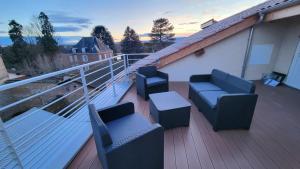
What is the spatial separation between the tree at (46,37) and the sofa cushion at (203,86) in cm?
1945

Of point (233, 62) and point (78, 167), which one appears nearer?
point (78, 167)

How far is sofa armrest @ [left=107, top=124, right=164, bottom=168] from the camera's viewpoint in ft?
3.74

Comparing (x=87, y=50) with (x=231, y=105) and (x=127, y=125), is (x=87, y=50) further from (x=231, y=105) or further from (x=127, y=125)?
(x=231, y=105)

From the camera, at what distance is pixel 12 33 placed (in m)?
15.0

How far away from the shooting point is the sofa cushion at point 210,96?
2.32m

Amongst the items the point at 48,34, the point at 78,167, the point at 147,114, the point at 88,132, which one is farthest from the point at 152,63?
the point at 48,34

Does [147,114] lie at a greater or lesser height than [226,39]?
lesser

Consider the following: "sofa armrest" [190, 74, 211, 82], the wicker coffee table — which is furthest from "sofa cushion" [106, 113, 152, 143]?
"sofa armrest" [190, 74, 211, 82]

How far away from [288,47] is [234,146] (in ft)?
14.7

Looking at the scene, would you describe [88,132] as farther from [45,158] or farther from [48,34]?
[48,34]

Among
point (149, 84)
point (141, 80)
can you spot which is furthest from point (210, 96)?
point (141, 80)

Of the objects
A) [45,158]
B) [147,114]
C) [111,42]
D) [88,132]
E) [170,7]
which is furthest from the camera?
[111,42]

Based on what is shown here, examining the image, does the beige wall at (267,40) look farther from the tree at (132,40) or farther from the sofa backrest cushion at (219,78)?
the tree at (132,40)

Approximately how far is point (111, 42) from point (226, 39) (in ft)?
82.3
